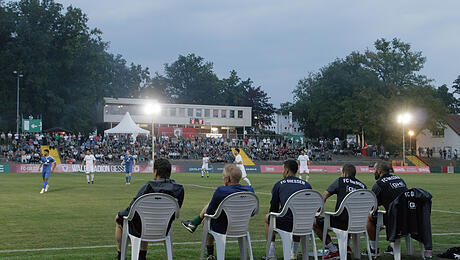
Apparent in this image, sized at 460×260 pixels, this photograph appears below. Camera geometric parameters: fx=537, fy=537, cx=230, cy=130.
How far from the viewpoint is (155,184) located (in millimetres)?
7520

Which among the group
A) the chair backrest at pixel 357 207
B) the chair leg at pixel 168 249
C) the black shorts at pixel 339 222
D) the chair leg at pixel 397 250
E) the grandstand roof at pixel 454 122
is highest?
the grandstand roof at pixel 454 122

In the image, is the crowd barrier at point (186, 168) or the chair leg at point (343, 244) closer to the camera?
the chair leg at point (343, 244)

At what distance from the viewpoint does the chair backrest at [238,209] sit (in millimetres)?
7387

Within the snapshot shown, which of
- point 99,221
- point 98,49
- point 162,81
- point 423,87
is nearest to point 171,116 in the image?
point 98,49

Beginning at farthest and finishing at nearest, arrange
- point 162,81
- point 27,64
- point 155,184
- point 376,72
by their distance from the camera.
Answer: point 162,81 → point 376,72 → point 27,64 → point 155,184

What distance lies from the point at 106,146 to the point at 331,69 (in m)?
42.4

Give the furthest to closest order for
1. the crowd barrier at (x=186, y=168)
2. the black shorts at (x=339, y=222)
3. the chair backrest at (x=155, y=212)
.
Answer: the crowd barrier at (x=186, y=168), the black shorts at (x=339, y=222), the chair backrest at (x=155, y=212)

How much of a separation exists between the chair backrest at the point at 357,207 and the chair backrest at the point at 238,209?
148cm

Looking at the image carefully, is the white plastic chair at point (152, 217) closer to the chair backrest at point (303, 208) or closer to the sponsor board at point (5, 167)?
the chair backrest at point (303, 208)

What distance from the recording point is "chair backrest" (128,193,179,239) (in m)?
7.03

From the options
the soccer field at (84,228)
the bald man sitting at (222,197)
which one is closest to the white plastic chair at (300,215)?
the bald man sitting at (222,197)

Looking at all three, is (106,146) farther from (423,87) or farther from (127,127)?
(423,87)

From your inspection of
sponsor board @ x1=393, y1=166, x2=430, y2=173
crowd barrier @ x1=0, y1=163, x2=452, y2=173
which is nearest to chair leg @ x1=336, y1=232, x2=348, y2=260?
crowd barrier @ x1=0, y1=163, x2=452, y2=173

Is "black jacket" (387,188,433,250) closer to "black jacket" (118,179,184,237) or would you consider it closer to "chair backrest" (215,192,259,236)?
"chair backrest" (215,192,259,236)
